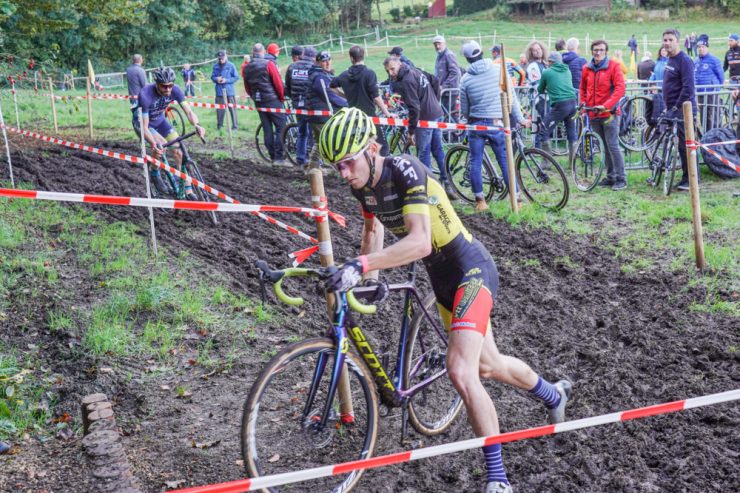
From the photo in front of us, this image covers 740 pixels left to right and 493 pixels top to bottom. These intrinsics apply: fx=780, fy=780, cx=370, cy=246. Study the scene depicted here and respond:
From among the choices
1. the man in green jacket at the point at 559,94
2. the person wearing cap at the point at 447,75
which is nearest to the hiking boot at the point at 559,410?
the man in green jacket at the point at 559,94

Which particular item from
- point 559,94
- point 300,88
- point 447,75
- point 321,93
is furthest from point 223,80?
point 559,94

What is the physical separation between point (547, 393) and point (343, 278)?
6.11 ft

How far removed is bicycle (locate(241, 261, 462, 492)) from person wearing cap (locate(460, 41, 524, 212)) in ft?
20.0

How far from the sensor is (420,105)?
12.4 m

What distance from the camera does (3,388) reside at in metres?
5.84

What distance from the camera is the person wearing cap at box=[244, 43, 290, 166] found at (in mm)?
15781

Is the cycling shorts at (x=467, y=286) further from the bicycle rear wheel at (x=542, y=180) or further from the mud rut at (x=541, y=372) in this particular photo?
the bicycle rear wheel at (x=542, y=180)

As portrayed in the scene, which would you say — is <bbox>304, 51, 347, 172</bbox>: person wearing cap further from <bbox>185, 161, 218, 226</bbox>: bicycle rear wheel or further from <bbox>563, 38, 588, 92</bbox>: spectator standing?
<bbox>563, 38, 588, 92</bbox>: spectator standing

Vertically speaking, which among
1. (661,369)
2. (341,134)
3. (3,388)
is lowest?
(661,369)

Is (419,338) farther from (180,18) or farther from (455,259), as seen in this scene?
(180,18)

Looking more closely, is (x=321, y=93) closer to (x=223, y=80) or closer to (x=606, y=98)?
(x=606, y=98)

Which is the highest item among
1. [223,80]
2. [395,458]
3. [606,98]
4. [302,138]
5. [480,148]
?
[223,80]

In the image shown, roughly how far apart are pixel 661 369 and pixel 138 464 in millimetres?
4078

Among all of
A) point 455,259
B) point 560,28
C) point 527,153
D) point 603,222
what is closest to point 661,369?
point 455,259
